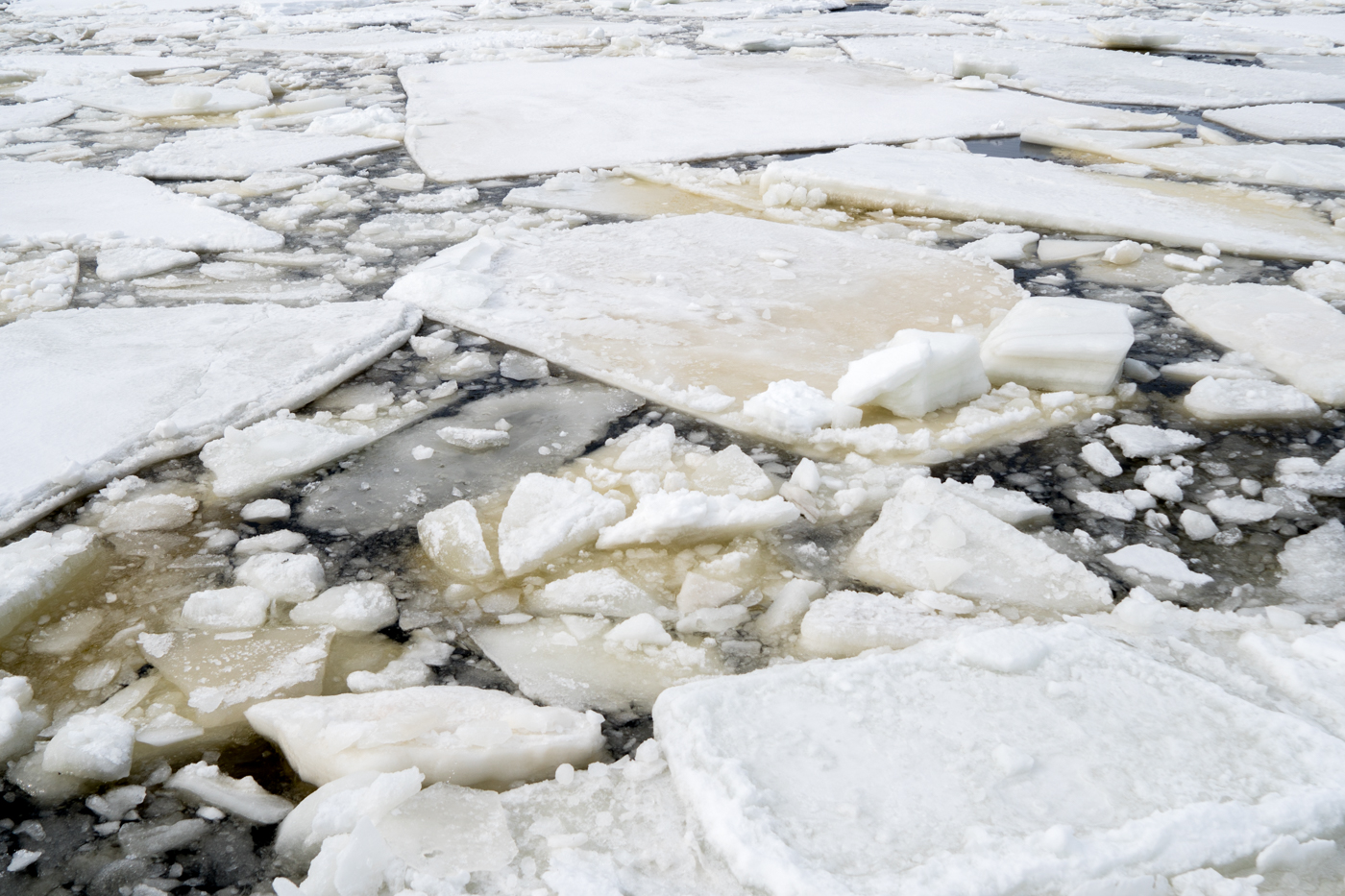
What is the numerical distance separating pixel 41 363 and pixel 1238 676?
2.00 meters

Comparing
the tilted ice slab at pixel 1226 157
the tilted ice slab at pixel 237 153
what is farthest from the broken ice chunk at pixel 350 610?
the tilted ice slab at pixel 1226 157

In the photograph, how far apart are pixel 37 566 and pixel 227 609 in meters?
0.28

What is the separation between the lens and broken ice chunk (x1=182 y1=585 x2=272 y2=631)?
3.99 ft

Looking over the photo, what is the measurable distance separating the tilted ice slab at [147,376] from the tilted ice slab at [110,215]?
0.57 meters

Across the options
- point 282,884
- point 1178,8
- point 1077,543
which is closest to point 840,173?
point 1077,543

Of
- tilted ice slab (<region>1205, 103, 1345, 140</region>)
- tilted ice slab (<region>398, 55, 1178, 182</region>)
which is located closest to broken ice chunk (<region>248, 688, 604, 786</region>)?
tilted ice slab (<region>398, 55, 1178, 182</region>)

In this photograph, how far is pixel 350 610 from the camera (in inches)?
48.4

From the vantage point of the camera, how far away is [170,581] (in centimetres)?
131

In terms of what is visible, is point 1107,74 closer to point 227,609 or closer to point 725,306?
point 725,306

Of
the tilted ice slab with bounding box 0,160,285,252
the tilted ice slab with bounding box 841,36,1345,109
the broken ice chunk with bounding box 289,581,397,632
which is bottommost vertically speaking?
the broken ice chunk with bounding box 289,581,397,632

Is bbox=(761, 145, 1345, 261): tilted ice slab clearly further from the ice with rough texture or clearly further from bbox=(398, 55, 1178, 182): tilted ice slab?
the ice with rough texture

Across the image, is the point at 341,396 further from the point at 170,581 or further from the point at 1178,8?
the point at 1178,8

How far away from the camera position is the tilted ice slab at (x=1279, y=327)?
5.91 feet

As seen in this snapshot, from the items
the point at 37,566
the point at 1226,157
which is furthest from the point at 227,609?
the point at 1226,157
